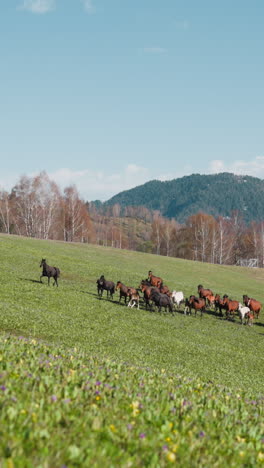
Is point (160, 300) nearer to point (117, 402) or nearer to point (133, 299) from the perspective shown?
point (133, 299)

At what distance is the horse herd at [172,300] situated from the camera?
115 feet

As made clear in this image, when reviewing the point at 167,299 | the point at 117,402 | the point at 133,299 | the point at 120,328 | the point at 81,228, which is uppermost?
the point at 81,228

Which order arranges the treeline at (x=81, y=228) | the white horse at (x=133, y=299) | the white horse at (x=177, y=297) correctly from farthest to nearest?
the treeline at (x=81, y=228), the white horse at (x=177, y=297), the white horse at (x=133, y=299)

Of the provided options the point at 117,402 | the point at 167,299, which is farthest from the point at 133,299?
the point at 117,402

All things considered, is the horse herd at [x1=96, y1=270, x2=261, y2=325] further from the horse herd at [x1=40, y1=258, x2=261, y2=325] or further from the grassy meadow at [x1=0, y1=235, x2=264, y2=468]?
the grassy meadow at [x1=0, y1=235, x2=264, y2=468]

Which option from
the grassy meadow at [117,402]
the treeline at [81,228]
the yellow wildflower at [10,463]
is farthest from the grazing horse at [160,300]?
the treeline at [81,228]

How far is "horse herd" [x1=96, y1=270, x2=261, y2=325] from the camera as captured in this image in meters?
35.1

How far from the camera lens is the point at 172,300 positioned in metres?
40.2

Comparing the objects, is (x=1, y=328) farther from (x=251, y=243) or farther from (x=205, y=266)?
(x=251, y=243)

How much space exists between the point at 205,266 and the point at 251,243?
68.3 meters

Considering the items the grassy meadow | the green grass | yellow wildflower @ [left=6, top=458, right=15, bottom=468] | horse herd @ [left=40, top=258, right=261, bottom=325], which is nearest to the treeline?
horse herd @ [left=40, top=258, right=261, bottom=325]

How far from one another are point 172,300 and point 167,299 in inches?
208

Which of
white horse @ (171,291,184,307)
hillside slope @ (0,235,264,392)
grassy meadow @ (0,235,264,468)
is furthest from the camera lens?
white horse @ (171,291,184,307)

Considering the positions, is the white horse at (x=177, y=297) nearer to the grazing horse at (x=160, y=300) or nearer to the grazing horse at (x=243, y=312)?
the grazing horse at (x=160, y=300)
